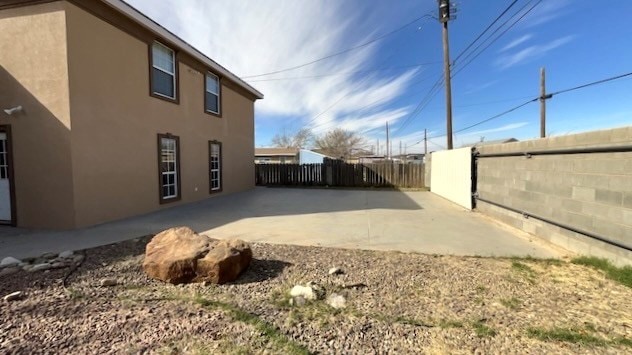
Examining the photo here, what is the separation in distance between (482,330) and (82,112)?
794 cm

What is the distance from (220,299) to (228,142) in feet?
36.2

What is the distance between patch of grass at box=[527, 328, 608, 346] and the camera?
2.54m

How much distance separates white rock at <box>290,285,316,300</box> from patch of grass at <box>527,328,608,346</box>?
6.34 feet

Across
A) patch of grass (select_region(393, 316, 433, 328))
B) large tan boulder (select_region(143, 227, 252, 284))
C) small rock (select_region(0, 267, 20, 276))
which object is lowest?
patch of grass (select_region(393, 316, 433, 328))

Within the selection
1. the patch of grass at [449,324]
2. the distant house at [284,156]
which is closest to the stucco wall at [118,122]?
the patch of grass at [449,324]

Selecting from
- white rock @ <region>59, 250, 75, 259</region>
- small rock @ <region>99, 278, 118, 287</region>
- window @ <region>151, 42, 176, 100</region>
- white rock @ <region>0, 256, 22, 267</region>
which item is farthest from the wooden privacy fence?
small rock @ <region>99, 278, 118, 287</region>

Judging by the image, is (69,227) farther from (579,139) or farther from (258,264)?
(579,139)

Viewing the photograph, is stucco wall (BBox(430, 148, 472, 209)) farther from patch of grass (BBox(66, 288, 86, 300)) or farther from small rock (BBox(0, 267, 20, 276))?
small rock (BBox(0, 267, 20, 276))

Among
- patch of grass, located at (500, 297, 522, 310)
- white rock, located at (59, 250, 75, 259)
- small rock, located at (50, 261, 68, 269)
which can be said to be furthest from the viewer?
white rock, located at (59, 250, 75, 259)

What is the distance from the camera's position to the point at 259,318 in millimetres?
2916

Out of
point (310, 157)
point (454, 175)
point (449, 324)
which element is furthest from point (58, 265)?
point (310, 157)

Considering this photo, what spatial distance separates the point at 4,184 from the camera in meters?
6.95

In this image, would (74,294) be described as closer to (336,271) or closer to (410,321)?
(336,271)

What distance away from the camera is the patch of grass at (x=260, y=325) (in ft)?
8.09
